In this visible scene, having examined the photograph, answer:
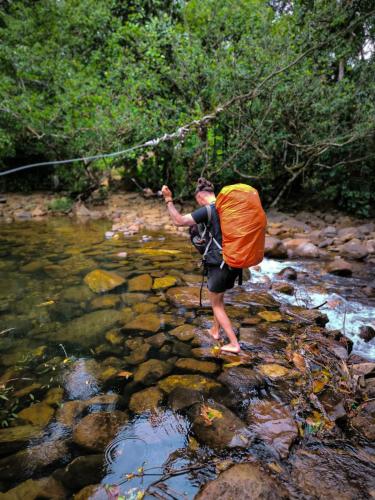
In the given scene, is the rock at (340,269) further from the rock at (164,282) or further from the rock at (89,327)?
the rock at (89,327)

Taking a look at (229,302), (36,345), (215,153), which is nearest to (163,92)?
(215,153)

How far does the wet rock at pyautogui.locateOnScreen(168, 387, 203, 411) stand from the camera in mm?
3174

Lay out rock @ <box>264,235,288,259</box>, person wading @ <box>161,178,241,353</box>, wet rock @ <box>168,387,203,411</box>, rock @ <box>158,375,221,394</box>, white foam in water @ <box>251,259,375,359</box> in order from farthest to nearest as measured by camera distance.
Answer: rock @ <box>264,235,288,259</box> < white foam in water @ <box>251,259,375,359</box> < person wading @ <box>161,178,241,353</box> < rock @ <box>158,375,221,394</box> < wet rock @ <box>168,387,203,411</box>

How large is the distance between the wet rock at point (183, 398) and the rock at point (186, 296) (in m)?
2.11

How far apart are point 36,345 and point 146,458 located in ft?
7.84

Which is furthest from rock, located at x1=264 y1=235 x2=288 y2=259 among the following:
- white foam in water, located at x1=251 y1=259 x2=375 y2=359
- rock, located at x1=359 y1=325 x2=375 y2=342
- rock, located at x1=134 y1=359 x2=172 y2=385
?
rock, located at x1=134 y1=359 x2=172 y2=385

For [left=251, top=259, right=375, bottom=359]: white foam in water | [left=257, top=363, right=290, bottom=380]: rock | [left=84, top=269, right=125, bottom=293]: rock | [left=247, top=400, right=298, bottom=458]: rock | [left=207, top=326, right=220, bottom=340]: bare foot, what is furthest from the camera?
[left=84, top=269, right=125, bottom=293]: rock

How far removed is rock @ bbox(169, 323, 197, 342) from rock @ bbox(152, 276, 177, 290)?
1.55m

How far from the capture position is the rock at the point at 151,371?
360 cm

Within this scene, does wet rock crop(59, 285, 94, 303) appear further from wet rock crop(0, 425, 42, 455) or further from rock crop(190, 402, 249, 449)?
rock crop(190, 402, 249, 449)

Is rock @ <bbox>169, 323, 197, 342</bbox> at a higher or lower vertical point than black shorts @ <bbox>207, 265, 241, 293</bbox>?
lower

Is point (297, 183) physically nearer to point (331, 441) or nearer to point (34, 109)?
point (34, 109)

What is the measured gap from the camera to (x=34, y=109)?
13016 millimetres

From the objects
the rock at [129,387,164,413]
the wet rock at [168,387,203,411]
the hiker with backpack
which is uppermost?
the hiker with backpack
